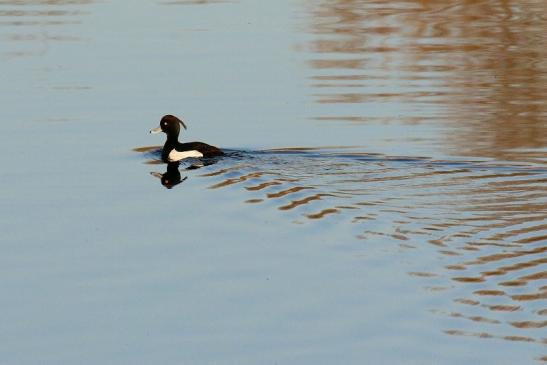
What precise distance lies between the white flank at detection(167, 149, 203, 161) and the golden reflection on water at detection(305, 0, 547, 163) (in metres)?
2.10

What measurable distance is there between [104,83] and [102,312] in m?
9.65

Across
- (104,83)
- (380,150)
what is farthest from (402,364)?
(104,83)

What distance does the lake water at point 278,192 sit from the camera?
9.18 metres

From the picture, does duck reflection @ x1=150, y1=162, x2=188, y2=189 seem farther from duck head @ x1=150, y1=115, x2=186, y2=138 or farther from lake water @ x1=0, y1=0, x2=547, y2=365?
duck head @ x1=150, y1=115, x2=186, y2=138

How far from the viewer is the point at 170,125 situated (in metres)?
16.0

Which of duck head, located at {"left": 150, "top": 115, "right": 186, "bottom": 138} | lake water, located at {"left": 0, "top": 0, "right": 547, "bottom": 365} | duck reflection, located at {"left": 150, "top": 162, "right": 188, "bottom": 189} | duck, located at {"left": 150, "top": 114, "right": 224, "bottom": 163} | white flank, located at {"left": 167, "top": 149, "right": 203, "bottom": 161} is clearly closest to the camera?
lake water, located at {"left": 0, "top": 0, "right": 547, "bottom": 365}

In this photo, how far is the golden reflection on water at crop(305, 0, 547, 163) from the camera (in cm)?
1603

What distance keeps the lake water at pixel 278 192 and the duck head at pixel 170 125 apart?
33cm

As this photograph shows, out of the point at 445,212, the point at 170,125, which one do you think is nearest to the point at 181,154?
the point at 170,125

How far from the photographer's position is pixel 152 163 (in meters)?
15.7

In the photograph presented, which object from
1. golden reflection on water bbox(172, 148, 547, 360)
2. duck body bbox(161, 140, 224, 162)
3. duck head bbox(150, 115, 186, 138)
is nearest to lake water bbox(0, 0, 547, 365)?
golden reflection on water bbox(172, 148, 547, 360)

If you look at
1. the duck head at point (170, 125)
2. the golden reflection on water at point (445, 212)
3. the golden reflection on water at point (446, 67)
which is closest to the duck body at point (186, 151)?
the duck head at point (170, 125)

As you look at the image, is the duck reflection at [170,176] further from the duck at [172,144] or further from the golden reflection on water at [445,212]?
the golden reflection on water at [445,212]

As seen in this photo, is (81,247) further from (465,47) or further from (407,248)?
(465,47)
